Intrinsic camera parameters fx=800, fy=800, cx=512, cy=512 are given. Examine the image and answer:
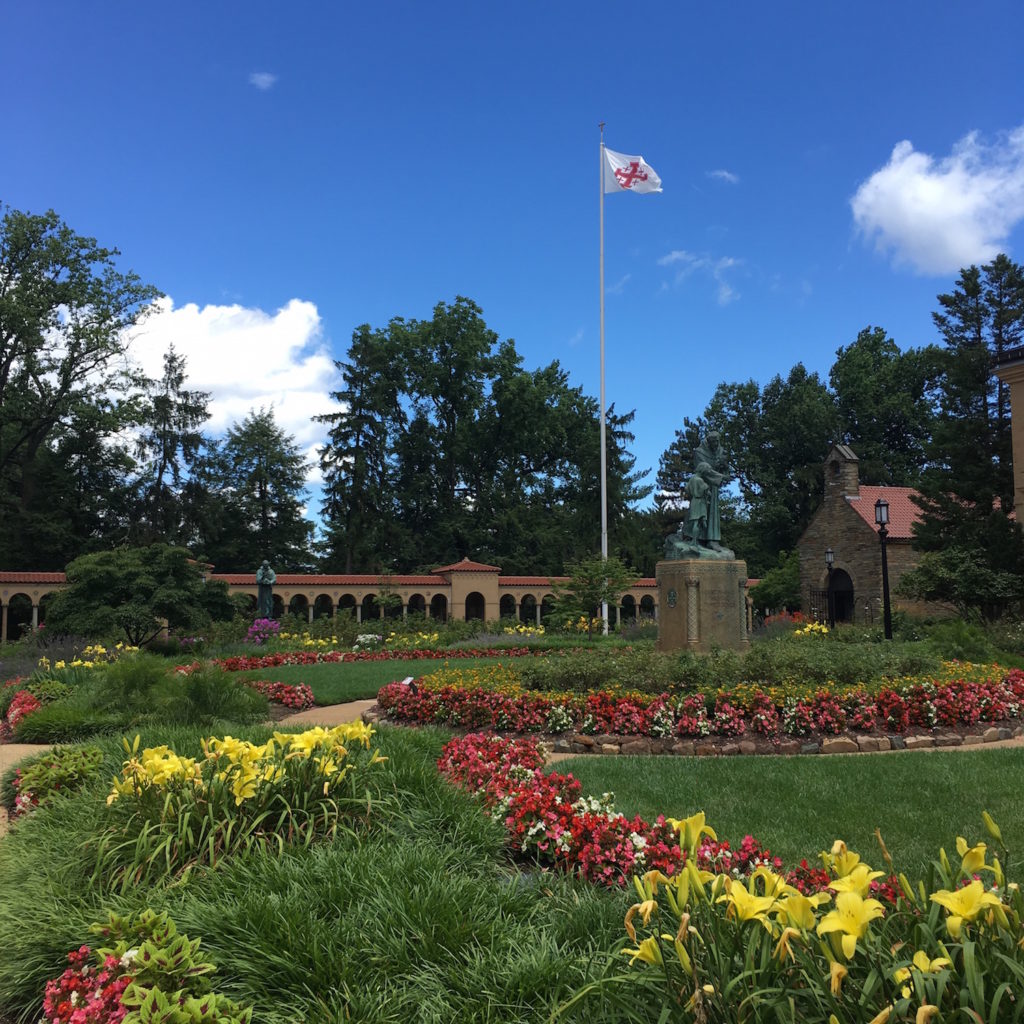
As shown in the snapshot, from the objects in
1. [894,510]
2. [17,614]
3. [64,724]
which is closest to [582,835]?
[64,724]

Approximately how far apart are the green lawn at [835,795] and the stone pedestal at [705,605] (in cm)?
661

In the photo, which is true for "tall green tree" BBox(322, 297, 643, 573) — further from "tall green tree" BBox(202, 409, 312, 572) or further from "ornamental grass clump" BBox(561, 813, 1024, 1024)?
"ornamental grass clump" BBox(561, 813, 1024, 1024)

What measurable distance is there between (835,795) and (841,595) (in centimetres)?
2508

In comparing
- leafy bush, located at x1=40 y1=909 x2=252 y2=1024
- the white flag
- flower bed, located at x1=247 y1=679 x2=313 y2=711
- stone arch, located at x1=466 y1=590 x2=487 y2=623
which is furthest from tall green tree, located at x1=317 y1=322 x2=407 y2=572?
leafy bush, located at x1=40 y1=909 x2=252 y2=1024

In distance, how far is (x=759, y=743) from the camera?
8055mm

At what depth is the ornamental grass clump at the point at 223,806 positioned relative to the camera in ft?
12.4

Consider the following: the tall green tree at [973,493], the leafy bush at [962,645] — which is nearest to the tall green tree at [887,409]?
the tall green tree at [973,493]

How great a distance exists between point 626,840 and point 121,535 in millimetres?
42204

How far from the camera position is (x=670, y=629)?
48.2 feet

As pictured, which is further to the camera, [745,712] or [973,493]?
[973,493]

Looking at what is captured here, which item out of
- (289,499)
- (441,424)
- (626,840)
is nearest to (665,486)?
(441,424)

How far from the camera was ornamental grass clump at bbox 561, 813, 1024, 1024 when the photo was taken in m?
1.80

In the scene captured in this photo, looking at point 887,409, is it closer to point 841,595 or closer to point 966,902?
point 841,595

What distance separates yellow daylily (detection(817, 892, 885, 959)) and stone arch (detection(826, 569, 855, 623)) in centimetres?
2862
